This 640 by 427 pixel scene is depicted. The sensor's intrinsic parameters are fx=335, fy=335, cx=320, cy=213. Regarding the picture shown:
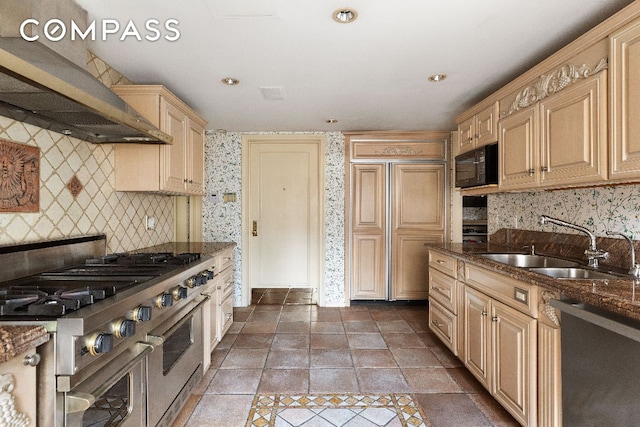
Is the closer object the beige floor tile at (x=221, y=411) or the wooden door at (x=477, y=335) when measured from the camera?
the beige floor tile at (x=221, y=411)

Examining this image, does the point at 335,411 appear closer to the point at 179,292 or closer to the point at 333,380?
the point at 333,380

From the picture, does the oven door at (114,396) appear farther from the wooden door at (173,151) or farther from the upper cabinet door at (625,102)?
the upper cabinet door at (625,102)

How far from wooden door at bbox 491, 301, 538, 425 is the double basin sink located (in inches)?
11.7

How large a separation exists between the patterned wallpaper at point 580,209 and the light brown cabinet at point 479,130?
627 mm

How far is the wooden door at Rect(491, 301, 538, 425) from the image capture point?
1.67 m

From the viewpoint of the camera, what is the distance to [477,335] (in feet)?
7.34

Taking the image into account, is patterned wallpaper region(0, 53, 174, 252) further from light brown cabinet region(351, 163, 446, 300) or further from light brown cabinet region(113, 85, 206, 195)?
light brown cabinet region(351, 163, 446, 300)

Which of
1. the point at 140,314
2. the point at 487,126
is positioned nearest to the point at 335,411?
the point at 140,314

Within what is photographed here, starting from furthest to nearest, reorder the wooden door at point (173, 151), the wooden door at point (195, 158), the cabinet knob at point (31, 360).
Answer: the wooden door at point (195, 158) → the wooden door at point (173, 151) → the cabinet knob at point (31, 360)

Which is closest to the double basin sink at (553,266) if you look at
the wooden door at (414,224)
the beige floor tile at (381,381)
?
the beige floor tile at (381,381)

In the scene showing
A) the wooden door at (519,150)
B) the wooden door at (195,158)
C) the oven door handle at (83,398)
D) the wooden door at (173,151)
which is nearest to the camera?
the oven door handle at (83,398)

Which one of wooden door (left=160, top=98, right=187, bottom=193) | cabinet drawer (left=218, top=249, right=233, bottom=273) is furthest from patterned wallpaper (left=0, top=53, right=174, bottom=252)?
cabinet drawer (left=218, top=249, right=233, bottom=273)

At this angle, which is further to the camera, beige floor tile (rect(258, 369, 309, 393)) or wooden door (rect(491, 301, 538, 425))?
beige floor tile (rect(258, 369, 309, 393))

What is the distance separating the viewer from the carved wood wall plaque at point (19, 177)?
1.55 meters
